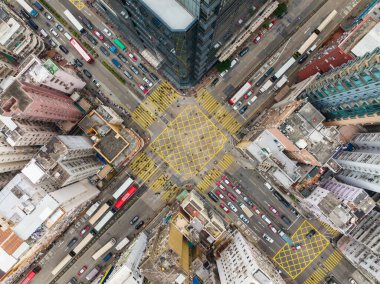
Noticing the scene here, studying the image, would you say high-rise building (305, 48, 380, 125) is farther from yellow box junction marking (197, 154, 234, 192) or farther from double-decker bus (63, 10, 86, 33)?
double-decker bus (63, 10, 86, 33)

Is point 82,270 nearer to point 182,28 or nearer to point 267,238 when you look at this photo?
point 267,238

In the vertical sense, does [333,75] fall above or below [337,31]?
below

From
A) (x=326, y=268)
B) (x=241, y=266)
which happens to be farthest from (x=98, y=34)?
(x=326, y=268)

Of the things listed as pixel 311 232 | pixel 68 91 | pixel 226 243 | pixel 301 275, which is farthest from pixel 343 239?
pixel 68 91

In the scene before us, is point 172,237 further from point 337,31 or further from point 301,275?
point 337,31

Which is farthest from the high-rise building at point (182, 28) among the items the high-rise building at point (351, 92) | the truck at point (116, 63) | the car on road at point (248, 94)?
the high-rise building at point (351, 92)

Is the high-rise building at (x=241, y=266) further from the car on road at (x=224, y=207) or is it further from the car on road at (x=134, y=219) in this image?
the car on road at (x=134, y=219)
